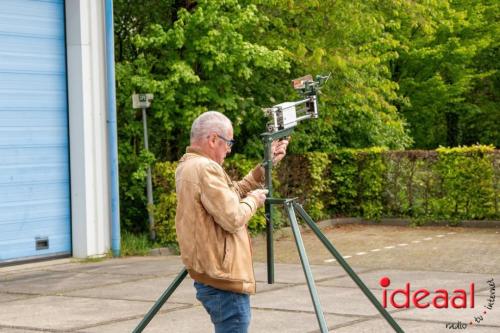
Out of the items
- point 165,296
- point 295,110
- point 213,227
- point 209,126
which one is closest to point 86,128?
point 165,296

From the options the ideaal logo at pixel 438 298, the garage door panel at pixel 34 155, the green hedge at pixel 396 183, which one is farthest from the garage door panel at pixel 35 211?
the ideaal logo at pixel 438 298

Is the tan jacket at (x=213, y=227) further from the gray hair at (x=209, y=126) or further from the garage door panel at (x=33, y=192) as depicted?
the garage door panel at (x=33, y=192)

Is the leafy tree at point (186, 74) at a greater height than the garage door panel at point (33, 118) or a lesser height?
greater

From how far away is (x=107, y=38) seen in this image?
15.1 metres

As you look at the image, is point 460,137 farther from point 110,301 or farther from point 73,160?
point 110,301

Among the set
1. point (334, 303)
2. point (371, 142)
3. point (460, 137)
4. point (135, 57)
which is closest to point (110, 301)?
point (334, 303)

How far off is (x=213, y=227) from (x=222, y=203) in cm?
17

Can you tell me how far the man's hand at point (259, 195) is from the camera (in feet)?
19.7

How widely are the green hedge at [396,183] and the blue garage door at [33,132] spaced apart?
4.60m

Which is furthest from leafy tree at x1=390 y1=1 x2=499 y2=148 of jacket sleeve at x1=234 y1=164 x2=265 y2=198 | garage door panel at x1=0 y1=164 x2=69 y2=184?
jacket sleeve at x1=234 y1=164 x2=265 y2=198

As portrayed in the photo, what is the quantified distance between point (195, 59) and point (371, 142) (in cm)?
637

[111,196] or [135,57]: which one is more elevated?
[135,57]

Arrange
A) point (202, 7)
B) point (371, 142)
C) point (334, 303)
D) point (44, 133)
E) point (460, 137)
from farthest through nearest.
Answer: point (460, 137)
point (371, 142)
point (202, 7)
point (44, 133)
point (334, 303)

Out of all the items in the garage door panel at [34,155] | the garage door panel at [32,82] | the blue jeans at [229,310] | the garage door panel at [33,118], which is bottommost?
the blue jeans at [229,310]
